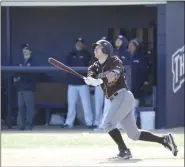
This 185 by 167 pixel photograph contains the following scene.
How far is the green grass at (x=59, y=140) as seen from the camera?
12.7 metres

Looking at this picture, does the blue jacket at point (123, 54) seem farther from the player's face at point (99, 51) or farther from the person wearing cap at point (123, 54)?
the player's face at point (99, 51)

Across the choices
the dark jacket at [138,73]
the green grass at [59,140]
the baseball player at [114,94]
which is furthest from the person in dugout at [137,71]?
the baseball player at [114,94]

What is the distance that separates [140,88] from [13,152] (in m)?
4.72

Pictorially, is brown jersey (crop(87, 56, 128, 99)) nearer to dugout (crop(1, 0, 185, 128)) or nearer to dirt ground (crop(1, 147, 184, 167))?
dirt ground (crop(1, 147, 184, 167))

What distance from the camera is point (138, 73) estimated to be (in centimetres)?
1536

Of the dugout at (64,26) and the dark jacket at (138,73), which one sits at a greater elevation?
the dugout at (64,26)

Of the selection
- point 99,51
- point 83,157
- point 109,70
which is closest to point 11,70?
point 83,157

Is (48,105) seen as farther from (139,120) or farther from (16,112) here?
(139,120)

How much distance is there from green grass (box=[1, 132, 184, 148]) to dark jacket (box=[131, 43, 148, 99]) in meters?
1.69

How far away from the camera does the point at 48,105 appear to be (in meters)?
16.0

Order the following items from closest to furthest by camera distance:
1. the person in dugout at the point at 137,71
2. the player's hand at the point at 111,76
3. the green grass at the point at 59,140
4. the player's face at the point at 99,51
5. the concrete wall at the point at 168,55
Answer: the player's hand at the point at 111,76
the player's face at the point at 99,51
the green grass at the point at 59,140
the concrete wall at the point at 168,55
the person in dugout at the point at 137,71

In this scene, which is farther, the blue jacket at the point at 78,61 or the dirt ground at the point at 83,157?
the blue jacket at the point at 78,61

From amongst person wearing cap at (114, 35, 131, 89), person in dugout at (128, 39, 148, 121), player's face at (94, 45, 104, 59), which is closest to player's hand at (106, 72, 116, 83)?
player's face at (94, 45, 104, 59)

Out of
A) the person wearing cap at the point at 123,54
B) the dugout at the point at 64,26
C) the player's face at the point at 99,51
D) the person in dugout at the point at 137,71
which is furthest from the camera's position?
the dugout at the point at 64,26
